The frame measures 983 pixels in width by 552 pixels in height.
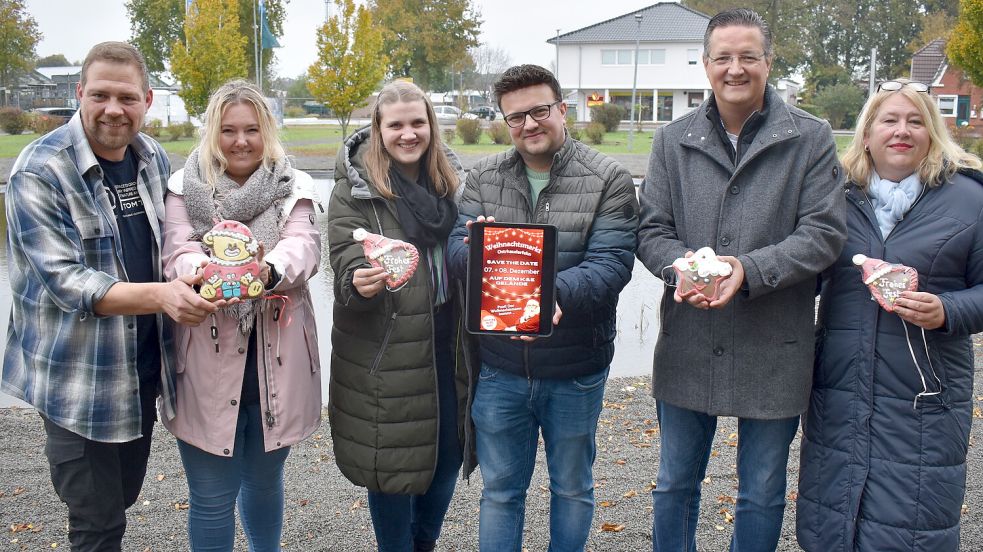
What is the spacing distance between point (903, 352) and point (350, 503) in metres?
2.88

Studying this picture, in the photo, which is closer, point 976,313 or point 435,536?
point 976,313

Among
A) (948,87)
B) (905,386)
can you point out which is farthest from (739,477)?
(948,87)

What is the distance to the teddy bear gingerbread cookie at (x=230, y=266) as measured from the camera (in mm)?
2814

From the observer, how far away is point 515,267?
3.06 metres

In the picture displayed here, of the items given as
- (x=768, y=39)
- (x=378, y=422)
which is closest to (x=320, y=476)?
(x=378, y=422)

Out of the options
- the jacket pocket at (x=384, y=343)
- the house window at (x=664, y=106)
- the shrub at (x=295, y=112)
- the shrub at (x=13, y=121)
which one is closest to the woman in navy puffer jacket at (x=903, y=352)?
the jacket pocket at (x=384, y=343)

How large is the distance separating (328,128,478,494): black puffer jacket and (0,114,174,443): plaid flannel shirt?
2.41 feet

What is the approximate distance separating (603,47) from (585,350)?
5507cm

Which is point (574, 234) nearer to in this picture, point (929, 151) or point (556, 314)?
point (556, 314)

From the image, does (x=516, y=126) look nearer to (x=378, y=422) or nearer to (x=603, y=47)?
(x=378, y=422)

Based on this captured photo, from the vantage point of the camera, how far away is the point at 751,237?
3082 millimetres

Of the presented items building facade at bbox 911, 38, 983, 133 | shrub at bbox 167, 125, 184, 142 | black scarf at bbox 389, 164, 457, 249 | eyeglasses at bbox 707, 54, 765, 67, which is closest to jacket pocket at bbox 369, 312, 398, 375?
black scarf at bbox 389, 164, 457, 249

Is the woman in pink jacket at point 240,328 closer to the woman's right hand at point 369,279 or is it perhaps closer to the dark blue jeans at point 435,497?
the woman's right hand at point 369,279

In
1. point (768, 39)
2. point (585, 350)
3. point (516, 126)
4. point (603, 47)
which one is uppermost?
point (603, 47)
